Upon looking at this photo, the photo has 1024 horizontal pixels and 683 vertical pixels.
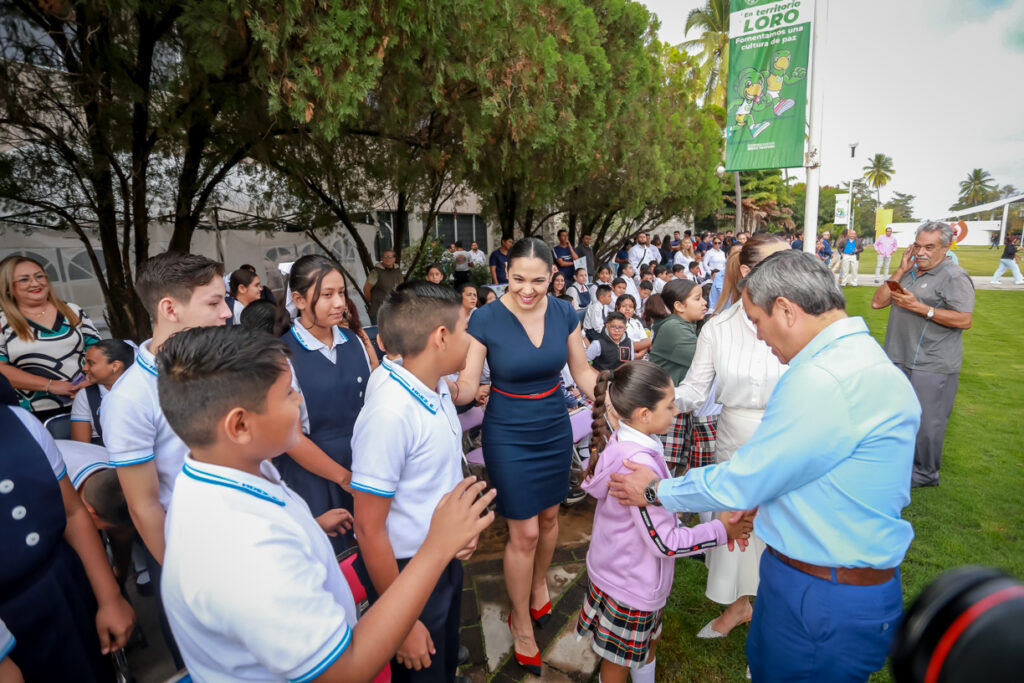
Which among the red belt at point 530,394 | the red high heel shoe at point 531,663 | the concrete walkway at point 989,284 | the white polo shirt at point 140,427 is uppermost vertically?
the white polo shirt at point 140,427

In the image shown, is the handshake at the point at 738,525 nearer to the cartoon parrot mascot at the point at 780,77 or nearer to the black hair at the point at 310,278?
the black hair at the point at 310,278

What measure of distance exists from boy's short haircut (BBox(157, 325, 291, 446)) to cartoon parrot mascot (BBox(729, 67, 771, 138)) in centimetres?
823

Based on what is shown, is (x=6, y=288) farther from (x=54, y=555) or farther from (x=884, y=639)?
(x=884, y=639)

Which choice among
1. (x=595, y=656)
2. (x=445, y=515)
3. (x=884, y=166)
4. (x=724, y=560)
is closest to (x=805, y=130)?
(x=724, y=560)

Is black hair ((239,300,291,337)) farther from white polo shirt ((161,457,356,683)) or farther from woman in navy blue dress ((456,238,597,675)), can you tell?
white polo shirt ((161,457,356,683))

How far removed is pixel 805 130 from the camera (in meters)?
7.59

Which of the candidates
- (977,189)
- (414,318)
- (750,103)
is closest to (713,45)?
(750,103)

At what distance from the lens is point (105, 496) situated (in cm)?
235

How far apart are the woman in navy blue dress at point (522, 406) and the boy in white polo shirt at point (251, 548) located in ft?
4.11

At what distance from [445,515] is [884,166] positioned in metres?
98.3

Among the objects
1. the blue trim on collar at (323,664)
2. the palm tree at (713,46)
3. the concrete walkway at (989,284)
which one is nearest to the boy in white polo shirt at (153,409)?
the blue trim on collar at (323,664)

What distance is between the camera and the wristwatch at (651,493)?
6.22 feet

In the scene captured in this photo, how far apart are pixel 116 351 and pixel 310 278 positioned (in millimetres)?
1381

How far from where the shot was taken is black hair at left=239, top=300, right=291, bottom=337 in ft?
9.72
